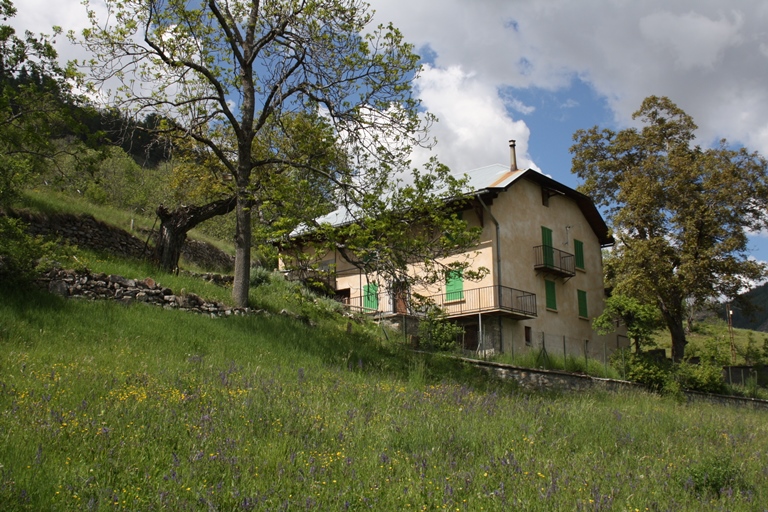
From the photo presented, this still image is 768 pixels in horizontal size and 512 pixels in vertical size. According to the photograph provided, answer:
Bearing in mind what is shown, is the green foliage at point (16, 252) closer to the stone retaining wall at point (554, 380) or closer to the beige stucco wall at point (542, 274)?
the stone retaining wall at point (554, 380)

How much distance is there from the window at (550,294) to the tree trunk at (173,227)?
15710 millimetres

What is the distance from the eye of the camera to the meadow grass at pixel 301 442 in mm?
5914

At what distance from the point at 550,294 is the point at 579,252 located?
13.7ft

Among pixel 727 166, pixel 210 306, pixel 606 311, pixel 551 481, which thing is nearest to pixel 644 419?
pixel 551 481

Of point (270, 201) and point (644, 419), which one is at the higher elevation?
point (270, 201)

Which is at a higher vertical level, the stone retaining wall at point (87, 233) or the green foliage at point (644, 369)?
the stone retaining wall at point (87, 233)

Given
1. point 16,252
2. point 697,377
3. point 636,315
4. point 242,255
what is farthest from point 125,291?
point 697,377

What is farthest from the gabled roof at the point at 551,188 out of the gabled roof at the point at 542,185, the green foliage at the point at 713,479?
the green foliage at the point at 713,479

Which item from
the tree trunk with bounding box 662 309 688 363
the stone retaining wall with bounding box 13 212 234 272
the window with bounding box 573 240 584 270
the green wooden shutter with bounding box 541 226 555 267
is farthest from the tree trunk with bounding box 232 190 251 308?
the tree trunk with bounding box 662 309 688 363

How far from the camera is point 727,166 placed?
30922mm

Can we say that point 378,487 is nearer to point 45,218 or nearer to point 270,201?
point 270,201

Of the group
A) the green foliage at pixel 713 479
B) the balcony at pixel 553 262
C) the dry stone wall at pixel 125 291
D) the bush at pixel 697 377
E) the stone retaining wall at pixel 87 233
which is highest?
the balcony at pixel 553 262

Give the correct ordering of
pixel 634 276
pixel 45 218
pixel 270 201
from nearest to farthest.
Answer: pixel 270 201
pixel 45 218
pixel 634 276

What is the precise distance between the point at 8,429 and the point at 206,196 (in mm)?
19648
